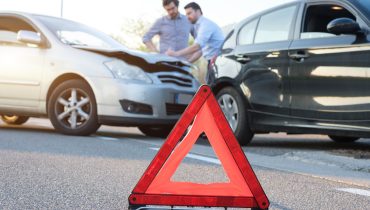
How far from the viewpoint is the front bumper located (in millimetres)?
9797

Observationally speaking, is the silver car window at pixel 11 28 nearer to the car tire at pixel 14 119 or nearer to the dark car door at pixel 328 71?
the car tire at pixel 14 119

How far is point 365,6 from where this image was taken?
303 inches

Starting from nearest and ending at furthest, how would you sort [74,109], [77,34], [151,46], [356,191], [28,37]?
[356,191], [74,109], [28,37], [77,34], [151,46]

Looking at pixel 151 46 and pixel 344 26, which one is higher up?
pixel 344 26

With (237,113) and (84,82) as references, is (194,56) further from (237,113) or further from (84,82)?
(237,113)

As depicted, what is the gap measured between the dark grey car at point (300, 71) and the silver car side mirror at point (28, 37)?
2592 mm

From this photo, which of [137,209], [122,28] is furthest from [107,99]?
[122,28]

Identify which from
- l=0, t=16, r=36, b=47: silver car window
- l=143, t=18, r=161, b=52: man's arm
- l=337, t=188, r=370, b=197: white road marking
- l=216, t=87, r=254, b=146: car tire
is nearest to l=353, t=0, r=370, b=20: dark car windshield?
l=216, t=87, r=254, b=146: car tire

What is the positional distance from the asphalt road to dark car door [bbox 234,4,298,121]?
54 centimetres

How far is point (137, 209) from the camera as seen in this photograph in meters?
3.72

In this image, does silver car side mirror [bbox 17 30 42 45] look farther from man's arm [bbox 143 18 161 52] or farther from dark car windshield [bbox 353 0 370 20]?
dark car windshield [bbox 353 0 370 20]

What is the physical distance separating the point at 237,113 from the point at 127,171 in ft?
9.22

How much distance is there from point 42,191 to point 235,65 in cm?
438

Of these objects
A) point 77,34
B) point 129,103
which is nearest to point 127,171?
Answer: point 129,103
